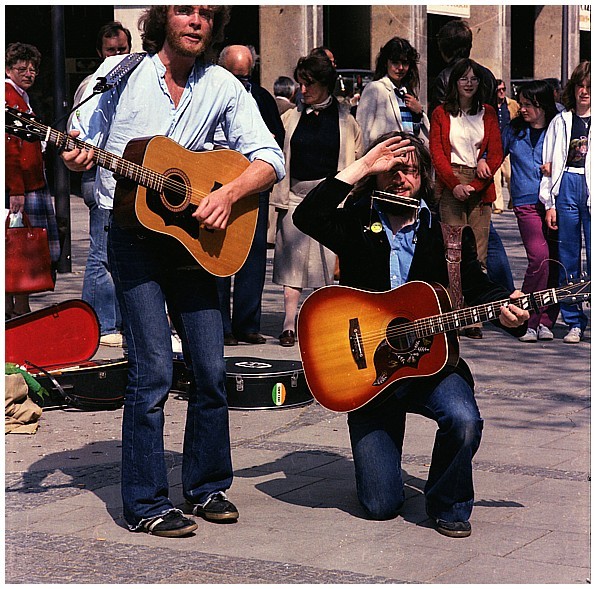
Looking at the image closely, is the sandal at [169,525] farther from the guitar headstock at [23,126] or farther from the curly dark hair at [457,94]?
the curly dark hair at [457,94]

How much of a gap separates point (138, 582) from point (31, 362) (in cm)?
300

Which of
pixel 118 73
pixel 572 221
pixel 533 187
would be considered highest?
pixel 118 73

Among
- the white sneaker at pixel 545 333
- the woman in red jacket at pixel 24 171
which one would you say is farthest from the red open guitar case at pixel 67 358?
the white sneaker at pixel 545 333

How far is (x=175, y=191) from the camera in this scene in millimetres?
4340

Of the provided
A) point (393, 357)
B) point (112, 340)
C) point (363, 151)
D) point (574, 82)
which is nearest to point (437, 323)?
point (393, 357)

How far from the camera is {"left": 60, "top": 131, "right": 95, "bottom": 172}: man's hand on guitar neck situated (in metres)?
4.09

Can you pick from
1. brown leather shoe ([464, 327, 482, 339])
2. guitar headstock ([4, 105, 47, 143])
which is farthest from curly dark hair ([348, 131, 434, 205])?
brown leather shoe ([464, 327, 482, 339])

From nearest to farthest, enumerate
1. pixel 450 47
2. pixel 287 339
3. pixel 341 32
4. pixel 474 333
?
1. pixel 287 339
2. pixel 474 333
3. pixel 450 47
4. pixel 341 32

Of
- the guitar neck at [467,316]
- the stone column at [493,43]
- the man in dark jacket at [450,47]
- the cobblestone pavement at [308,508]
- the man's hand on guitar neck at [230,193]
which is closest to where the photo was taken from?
the cobblestone pavement at [308,508]

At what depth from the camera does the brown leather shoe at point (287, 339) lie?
27.0 ft

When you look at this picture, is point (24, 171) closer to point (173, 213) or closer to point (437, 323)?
point (173, 213)

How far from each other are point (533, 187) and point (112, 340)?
124 inches

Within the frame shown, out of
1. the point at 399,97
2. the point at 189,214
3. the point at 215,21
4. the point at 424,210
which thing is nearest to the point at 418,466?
the point at 424,210

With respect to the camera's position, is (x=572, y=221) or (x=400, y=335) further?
(x=572, y=221)
